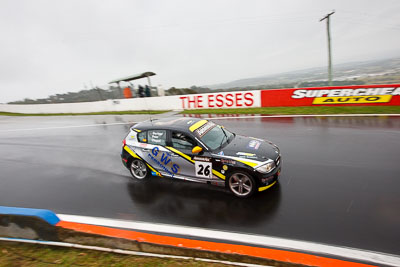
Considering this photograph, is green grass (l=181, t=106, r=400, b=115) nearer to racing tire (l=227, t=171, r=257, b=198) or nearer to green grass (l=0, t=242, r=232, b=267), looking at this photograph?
racing tire (l=227, t=171, r=257, b=198)

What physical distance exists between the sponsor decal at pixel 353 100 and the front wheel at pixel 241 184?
11961 mm

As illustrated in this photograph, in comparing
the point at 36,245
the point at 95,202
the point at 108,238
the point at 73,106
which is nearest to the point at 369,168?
the point at 108,238

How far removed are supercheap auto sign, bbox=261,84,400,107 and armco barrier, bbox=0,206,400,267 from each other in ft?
41.4

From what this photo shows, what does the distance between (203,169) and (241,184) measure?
89 centimetres

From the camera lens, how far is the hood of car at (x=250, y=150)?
16.8 ft

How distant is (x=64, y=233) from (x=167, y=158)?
99.9 inches

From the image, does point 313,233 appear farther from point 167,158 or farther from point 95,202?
point 95,202

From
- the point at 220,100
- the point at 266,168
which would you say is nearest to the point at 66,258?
the point at 266,168

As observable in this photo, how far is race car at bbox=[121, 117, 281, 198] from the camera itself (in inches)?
196

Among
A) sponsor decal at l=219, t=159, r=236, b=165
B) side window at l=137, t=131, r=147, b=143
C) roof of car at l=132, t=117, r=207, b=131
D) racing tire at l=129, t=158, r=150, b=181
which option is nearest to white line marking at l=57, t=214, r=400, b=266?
sponsor decal at l=219, t=159, r=236, b=165

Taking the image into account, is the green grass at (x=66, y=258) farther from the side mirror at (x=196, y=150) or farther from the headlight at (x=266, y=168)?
the side mirror at (x=196, y=150)

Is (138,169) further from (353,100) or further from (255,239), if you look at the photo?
(353,100)

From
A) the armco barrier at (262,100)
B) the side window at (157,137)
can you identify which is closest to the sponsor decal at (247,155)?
the side window at (157,137)

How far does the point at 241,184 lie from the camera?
200 inches
